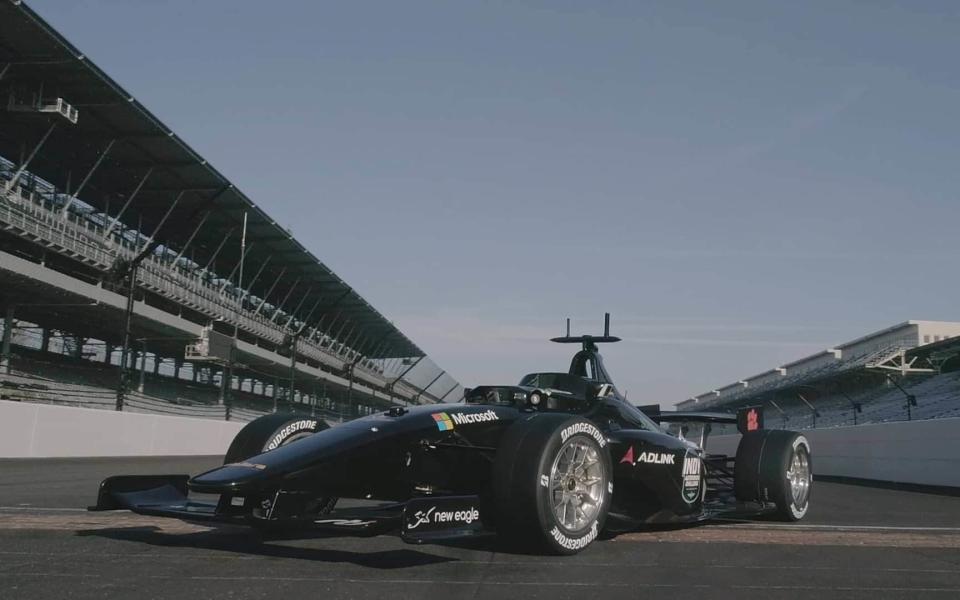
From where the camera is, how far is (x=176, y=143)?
3653 cm

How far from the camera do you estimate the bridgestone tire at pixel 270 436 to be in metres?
6.47

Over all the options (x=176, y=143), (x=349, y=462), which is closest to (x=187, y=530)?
(x=349, y=462)

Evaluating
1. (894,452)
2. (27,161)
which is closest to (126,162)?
(27,161)

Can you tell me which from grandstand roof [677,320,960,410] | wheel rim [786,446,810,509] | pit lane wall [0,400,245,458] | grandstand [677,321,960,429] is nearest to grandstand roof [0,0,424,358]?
pit lane wall [0,400,245,458]

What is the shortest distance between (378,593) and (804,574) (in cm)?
251

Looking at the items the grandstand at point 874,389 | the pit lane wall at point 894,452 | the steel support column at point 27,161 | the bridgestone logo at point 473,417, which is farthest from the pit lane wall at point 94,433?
the grandstand at point 874,389

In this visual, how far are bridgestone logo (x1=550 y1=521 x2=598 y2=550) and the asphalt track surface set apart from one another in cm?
8

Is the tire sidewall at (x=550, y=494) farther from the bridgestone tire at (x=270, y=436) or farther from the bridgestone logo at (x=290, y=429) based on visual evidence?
the bridgestone logo at (x=290, y=429)

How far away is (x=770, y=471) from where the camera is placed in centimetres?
793

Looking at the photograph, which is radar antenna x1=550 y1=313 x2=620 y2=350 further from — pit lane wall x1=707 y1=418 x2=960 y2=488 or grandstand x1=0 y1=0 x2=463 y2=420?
grandstand x1=0 y1=0 x2=463 y2=420

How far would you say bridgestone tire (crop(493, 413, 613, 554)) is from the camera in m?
5.11

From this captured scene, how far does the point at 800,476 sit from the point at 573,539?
12.9ft

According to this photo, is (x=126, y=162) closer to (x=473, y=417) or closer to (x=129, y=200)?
(x=129, y=200)

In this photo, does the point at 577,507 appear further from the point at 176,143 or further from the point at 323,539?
the point at 176,143
